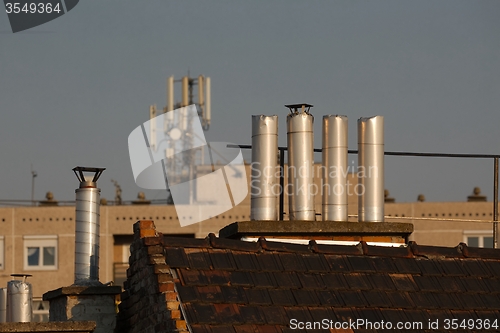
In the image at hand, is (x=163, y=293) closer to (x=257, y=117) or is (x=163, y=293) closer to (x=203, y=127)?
(x=257, y=117)

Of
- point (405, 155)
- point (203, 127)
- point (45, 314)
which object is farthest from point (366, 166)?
point (203, 127)

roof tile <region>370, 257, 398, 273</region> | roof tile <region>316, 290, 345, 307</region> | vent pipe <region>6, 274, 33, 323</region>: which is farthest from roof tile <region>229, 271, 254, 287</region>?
vent pipe <region>6, 274, 33, 323</region>

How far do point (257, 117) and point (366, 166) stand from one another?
54.2 inches

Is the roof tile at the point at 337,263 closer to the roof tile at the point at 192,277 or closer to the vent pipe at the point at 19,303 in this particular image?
the roof tile at the point at 192,277

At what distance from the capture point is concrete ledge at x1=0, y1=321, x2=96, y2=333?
32.1ft

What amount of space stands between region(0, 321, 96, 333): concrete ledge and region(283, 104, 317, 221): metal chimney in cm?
293

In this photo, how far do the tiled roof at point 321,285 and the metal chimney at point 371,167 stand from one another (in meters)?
1.11

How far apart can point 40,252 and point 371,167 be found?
44.4 m

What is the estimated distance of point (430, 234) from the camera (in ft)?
178

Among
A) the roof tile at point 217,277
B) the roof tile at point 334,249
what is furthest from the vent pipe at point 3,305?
the roof tile at point 334,249

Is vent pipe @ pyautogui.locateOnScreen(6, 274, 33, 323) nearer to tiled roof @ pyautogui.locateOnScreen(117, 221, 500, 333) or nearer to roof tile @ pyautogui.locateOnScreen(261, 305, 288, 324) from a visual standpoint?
tiled roof @ pyautogui.locateOnScreen(117, 221, 500, 333)

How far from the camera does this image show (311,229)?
11.4 metres

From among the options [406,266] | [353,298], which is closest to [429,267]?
[406,266]

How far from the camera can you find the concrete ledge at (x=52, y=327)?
9773mm
